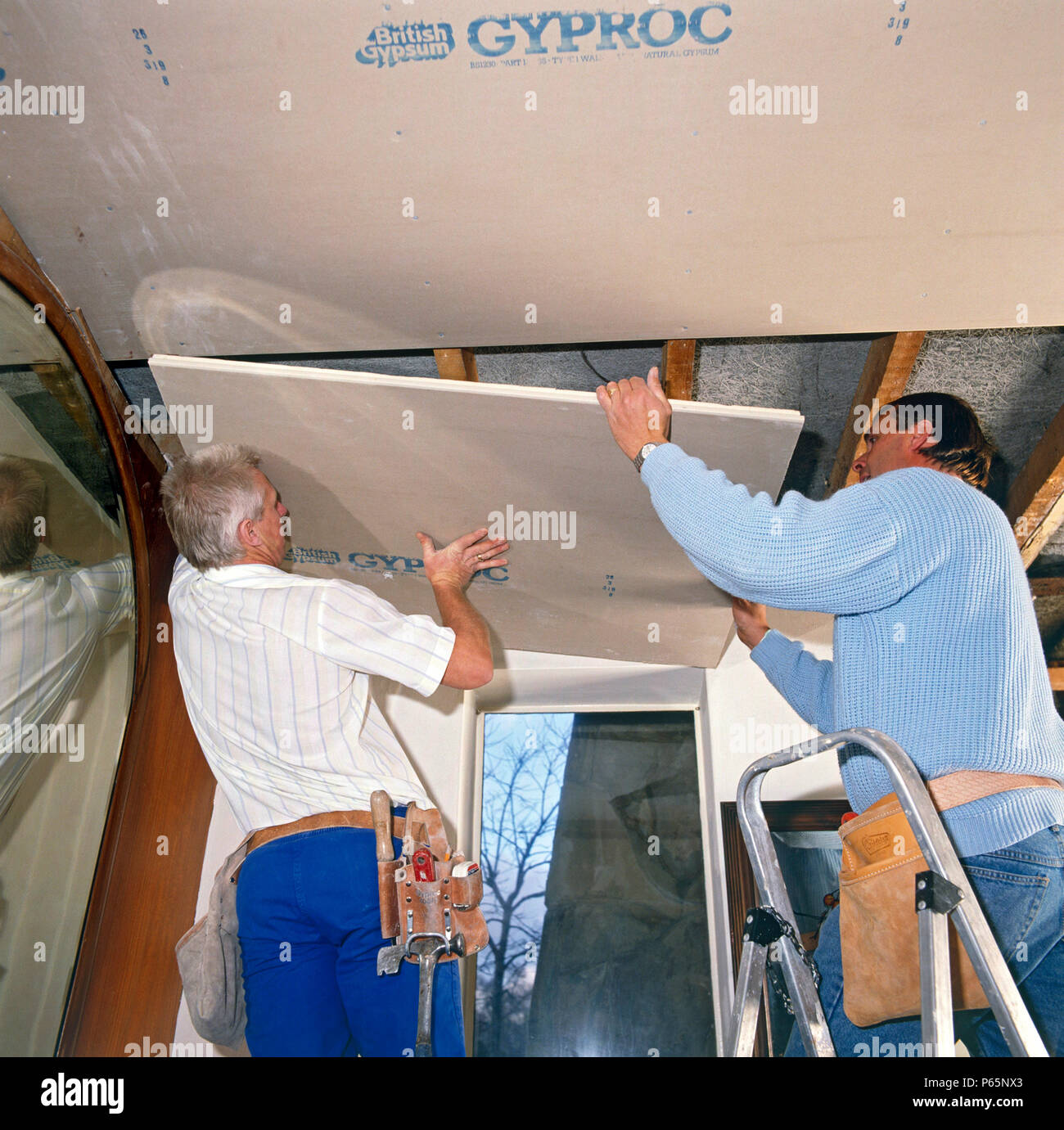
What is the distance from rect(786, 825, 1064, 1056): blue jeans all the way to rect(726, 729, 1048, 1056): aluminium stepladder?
0.08 metres

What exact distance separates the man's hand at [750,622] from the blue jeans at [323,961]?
3.52 ft

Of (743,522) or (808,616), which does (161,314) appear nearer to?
(743,522)

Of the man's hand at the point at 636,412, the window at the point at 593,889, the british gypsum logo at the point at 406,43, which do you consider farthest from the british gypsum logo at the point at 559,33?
the window at the point at 593,889

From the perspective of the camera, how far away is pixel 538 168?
168 cm

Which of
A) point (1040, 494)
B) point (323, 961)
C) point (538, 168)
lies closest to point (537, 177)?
point (538, 168)

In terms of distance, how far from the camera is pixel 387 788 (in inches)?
69.4

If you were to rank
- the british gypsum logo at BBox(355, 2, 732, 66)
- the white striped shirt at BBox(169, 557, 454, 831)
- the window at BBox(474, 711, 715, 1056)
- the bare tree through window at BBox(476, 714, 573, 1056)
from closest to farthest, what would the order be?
the british gypsum logo at BBox(355, 2, 732, 66)
the white striped shirt at BBox(169, 557, 454, 831)
the window at BBox(474, 711, 715, 1056)
the bare tree through window at BBox(476, 714, 573, 1056)

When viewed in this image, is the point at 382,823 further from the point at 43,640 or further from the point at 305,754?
the point at 43,640

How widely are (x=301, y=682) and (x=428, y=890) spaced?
0.48 meters

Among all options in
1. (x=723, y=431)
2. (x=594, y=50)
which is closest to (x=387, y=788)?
(x=723, y=431)

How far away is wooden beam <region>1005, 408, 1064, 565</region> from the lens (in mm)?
2510

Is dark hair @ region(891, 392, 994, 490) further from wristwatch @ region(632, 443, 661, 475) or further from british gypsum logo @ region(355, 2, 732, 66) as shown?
british gypsum logo @ region(355, 2, 732, 66)

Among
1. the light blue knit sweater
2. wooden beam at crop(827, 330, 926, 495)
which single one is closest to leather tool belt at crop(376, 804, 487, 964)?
the light blue knit sweater

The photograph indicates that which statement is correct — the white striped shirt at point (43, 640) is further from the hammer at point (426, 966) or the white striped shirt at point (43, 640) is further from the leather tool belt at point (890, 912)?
the leather tool belt at point (890, 912)
